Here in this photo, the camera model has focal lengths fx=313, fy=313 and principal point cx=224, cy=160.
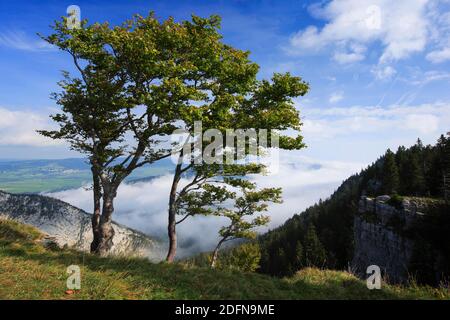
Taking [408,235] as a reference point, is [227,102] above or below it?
above

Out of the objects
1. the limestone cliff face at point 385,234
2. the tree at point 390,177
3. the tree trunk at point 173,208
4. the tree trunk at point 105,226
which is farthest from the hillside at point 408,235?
the tree trunk at point 105,226

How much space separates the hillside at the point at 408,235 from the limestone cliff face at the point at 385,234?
5.81ft

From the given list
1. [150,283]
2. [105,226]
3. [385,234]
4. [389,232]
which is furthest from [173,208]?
[385,234]

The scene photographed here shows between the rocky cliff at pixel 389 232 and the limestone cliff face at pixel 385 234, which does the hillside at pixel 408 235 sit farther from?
the limestone cliff face at pixel 385 234

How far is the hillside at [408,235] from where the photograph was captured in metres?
47.6

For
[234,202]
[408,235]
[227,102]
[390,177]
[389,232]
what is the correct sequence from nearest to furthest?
1. [227,102]
2. [234,202]
3. [408,235]
4. [389,232]
5. [390,177]

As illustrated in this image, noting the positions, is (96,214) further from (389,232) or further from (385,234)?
(385,234)

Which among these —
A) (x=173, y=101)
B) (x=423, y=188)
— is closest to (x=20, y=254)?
(x=173, y=101)

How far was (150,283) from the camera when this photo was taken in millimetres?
9055

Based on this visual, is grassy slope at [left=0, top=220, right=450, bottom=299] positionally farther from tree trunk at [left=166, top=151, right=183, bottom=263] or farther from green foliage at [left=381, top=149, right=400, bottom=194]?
green foliage at [left=381, top=149, right=400, bottom=194]

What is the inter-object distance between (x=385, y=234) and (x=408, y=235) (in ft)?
14.2
